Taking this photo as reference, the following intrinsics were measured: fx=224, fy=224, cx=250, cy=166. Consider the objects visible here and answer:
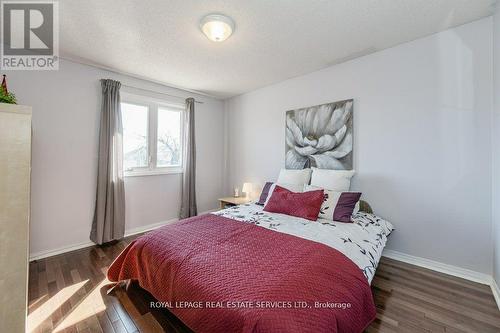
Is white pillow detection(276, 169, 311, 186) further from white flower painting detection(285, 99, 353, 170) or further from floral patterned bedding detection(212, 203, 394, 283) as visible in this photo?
floral patterned bedding detection(212, 203, 394, 283)

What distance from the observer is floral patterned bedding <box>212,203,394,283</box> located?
5.44ft

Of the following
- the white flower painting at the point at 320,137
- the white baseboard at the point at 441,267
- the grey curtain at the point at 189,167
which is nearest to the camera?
the white baseboard at the point at 441,267

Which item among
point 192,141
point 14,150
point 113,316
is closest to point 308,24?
point 14,150

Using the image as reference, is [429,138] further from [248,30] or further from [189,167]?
[189,167]

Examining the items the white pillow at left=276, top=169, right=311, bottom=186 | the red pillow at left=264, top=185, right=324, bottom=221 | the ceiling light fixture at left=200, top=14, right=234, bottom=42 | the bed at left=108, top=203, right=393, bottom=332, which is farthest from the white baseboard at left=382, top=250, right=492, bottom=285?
the ceiling light fixture at left=200, top=14, right=234, bottom=42

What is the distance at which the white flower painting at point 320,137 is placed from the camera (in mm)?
2832

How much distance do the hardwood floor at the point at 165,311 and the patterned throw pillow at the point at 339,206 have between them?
0.64 meters

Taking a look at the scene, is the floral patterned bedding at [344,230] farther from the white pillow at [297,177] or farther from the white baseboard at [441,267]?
the white pillow at [297,177]

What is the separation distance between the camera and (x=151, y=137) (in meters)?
3.55

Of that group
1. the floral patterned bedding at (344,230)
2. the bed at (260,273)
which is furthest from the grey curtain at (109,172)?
the floral patterned bedding at (344,230)

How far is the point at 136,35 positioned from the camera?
219 centimetres

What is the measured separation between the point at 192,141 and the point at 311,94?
6.88ft

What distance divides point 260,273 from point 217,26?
1.99m

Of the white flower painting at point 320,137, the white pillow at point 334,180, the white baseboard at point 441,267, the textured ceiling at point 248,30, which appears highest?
the textured ceiling at point 248,30
